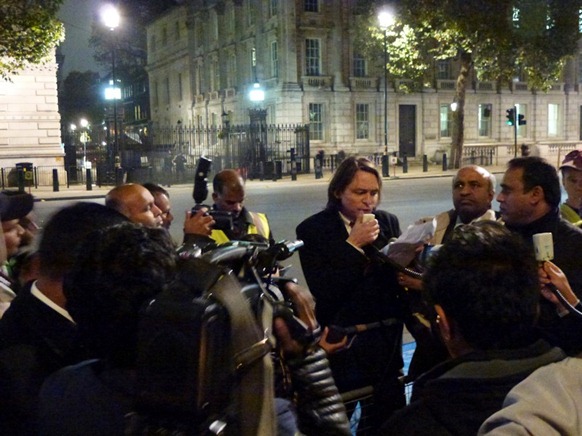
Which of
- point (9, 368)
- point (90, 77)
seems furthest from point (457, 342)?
point (90, 77)

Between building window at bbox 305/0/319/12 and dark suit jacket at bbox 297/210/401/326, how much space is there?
133ft

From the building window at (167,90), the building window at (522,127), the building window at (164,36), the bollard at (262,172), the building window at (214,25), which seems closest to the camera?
the bollard at (262,172)

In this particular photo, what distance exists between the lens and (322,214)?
3617 mm

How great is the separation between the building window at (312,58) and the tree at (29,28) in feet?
68.1

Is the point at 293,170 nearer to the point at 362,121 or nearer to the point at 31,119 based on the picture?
the point at 31,119

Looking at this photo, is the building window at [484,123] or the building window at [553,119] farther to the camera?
the building window at [553,119]

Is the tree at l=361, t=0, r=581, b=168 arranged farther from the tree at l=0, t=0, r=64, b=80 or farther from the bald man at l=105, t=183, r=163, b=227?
the bald man at l=105, t=183, r=163, b=227

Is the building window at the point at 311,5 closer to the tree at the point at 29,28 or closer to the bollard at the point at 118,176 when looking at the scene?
the bollard at the point at 118,176

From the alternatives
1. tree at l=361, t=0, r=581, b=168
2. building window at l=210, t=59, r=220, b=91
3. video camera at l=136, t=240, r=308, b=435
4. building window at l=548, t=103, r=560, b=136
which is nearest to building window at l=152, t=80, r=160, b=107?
building window at l=210, t=59, r=220, b=91

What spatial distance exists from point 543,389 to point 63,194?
25586 millimetres

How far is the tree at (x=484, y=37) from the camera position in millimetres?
32844

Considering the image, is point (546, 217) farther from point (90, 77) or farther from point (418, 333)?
point (90, 77)

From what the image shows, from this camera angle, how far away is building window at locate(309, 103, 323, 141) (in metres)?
41.9

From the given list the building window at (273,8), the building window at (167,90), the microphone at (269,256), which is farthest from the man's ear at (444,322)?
the building window at (167,90)
